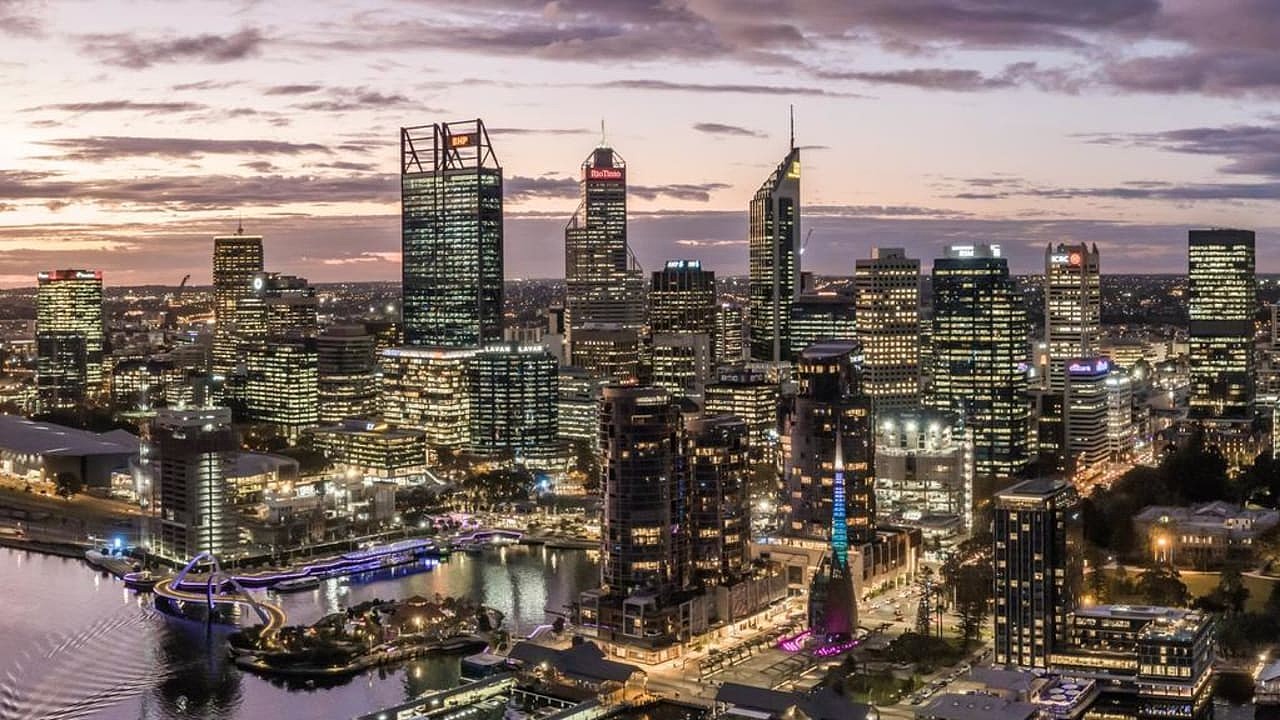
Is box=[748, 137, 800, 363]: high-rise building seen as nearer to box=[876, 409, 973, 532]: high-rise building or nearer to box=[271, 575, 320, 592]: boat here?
box=[876, 409, 973, 532]: high-rise building

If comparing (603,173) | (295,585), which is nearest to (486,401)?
(295,585)

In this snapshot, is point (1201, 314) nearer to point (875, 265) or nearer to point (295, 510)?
point (875, 265)

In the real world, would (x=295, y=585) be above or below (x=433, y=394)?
below

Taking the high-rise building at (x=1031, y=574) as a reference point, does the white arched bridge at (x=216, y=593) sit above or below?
below

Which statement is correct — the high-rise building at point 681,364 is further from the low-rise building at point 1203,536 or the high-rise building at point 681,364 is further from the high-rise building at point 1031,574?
the high-rise building at point 1031,574

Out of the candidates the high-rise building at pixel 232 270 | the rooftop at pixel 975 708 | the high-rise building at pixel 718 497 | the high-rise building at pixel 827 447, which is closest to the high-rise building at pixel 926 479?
the high-rise building at pixel 827 447

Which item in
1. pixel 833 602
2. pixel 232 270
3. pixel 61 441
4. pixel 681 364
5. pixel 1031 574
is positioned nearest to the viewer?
pixel 1031 574

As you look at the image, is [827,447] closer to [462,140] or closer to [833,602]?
[833,602]
